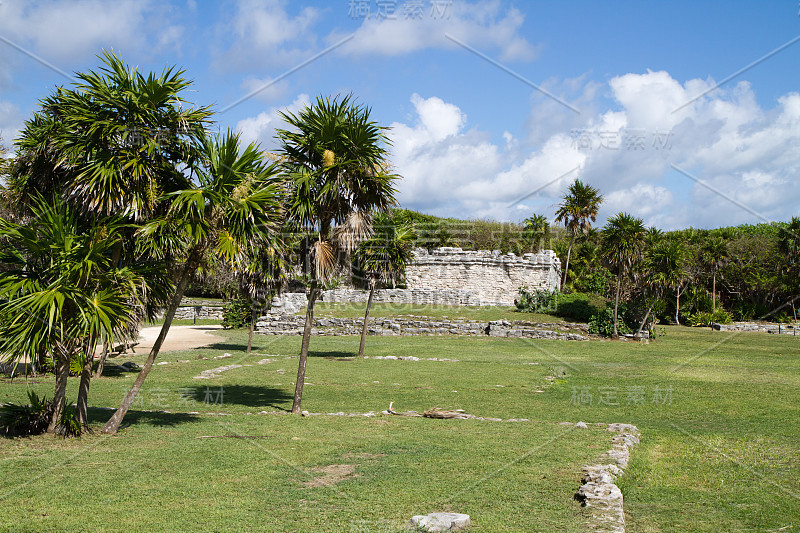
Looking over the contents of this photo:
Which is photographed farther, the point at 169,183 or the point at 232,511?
the point at 169,183

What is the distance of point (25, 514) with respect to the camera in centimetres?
572

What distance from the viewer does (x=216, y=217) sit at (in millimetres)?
9398

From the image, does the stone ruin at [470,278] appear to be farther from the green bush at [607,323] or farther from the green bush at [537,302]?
the green bush at [607,323]

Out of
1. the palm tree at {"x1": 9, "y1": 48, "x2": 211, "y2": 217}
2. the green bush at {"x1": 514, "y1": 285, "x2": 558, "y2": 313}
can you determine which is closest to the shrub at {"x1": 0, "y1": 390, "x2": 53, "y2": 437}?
the palm tree at {"x1": 9, "y1": 48, "x2": 211, "y2": 217}

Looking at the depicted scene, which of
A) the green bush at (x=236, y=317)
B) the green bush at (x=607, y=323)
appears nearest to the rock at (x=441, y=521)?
the green bush at (x=607, y=323)

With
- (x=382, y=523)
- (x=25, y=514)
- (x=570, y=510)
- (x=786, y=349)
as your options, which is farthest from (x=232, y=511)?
(x=786, y=349)

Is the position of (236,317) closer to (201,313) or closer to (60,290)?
(201,313)

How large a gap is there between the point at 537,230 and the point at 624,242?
21.5 meters

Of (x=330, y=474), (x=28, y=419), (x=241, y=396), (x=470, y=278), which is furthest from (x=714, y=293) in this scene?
(x=28, y=419)

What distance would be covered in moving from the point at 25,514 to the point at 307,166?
7.83 m

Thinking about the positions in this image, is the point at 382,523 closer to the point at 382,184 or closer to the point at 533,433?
the point at 533,433

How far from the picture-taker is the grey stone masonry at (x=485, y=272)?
4181 cm

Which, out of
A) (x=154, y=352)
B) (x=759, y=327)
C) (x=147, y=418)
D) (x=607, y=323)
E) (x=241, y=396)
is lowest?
(x=241, y=396)

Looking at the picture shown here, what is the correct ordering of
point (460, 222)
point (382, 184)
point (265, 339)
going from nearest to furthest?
point (382, 184)
point (265, 339)
point (460, 222)
